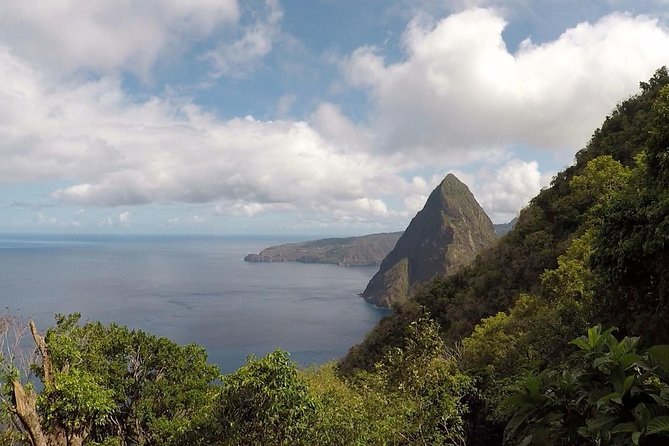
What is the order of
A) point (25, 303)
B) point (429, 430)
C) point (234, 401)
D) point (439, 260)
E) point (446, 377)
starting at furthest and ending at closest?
point (439, 260)
point (25, 303)
point (446, 377)
point (429, 430)
point (234, 401)

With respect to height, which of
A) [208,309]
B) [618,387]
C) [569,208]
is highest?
[569,208]

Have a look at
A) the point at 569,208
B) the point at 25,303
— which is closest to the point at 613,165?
the point at 569,208

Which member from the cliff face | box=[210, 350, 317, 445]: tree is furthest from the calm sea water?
box=[210, 350, 317, 445]: tree

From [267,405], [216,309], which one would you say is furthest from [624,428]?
[216,309]

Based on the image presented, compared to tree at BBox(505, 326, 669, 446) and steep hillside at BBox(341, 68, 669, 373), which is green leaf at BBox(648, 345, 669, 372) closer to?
tree at BBox(505, 326, 669, 446)

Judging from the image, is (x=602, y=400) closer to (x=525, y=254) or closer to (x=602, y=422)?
(x=602, y=422)

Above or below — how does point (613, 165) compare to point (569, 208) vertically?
above

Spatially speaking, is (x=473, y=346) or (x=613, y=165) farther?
(x=613, y=165)

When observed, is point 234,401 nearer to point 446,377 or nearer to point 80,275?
point 446,377
